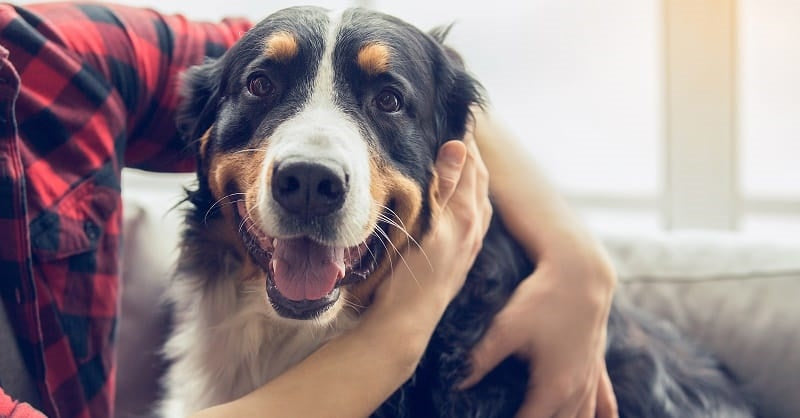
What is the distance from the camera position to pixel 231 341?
55.1 inches

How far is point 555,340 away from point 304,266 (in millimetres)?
453

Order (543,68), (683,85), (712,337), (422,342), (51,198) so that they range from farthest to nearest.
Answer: (543,68), (683,85), (712,337), (51,198), (422,342)

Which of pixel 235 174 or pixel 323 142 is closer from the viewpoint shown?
pixel 323 142

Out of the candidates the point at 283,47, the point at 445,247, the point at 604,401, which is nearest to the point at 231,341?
the point at 445,247

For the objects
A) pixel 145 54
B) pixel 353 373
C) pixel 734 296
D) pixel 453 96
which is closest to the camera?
pixel 353 373

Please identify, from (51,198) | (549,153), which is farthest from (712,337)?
(549,153)

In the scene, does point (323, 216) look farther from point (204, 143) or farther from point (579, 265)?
point (579, 265)

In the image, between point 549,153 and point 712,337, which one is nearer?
point 712,337

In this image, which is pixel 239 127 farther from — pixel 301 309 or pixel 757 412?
pixel 757 412

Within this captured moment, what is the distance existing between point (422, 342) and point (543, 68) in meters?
2.59

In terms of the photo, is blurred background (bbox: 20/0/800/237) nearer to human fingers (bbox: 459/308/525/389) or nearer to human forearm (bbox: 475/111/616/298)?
human forearm (bbox: 475/111/616/298)

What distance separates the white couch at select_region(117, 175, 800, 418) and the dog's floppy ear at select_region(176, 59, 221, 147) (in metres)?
0.51

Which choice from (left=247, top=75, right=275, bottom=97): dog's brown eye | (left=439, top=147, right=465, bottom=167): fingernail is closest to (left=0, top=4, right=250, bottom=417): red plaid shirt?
(left=247, top=75, right=275, bottom=97): dog's brown eye

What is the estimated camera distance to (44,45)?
132 centimetres
